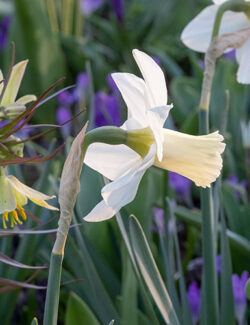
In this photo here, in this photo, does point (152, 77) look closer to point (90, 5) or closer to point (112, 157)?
point (112, 157)

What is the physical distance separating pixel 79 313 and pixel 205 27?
1.54 feet

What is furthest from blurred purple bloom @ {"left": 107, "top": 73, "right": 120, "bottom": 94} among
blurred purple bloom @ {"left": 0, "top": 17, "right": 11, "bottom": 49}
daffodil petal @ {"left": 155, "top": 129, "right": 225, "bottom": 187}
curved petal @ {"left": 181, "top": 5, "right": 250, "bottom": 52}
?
daffodil petal @ {"left": 155, "top": 129, "right": 225, "bottom": 187}

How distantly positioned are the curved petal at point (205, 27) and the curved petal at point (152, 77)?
349 mm

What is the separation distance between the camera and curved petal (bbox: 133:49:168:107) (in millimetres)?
544

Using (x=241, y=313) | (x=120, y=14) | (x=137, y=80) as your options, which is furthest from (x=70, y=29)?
(x=137, y=80)

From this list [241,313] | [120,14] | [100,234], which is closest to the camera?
[241,313]

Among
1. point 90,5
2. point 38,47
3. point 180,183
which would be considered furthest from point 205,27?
point 90,5

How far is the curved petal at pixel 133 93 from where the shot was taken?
21.7 inches

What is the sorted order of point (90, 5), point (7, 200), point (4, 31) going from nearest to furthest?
point (7, 200)
point (4, 31)
point (90, 5)

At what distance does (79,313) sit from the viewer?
0.84 meters

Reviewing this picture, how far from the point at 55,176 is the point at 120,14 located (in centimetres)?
142

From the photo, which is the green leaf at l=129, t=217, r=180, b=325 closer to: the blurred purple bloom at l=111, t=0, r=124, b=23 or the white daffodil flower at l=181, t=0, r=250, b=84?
the white daffodil flower at l=181, t=0, r=250, b=84

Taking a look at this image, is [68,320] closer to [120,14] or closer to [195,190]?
[195,190]

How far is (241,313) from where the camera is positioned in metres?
1.00
